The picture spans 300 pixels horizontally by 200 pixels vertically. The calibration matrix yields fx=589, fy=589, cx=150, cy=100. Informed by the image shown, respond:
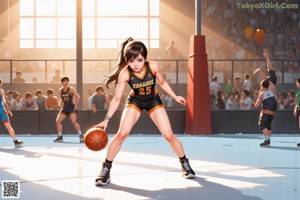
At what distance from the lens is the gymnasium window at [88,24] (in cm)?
2992

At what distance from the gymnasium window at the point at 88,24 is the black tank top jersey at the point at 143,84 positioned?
71.7 ft

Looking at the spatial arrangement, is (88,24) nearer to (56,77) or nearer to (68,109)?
(56,77)

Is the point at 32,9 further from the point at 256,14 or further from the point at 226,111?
the point at 226,111

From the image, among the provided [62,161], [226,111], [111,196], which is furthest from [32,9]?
[111,196]

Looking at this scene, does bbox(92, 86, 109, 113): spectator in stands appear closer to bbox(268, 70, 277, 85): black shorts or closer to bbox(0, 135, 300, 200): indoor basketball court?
bbox(0, 135, 300, 200): indoor basketball court

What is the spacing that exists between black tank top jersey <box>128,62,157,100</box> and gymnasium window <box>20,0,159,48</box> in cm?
2185

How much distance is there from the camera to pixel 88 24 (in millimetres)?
29922

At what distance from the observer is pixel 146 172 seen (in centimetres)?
927

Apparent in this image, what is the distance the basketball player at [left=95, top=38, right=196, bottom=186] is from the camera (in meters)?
7.64

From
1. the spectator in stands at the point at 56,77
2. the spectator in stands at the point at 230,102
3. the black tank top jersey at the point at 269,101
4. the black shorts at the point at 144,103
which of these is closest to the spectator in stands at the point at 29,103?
the spectator in stands at the point at 56,77

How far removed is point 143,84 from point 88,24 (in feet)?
73.7

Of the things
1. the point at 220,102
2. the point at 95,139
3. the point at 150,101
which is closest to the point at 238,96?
the point at 220,102

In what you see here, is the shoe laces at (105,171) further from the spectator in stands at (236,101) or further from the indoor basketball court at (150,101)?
the spectator in stands at (236,101)

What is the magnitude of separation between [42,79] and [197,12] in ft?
24.1
